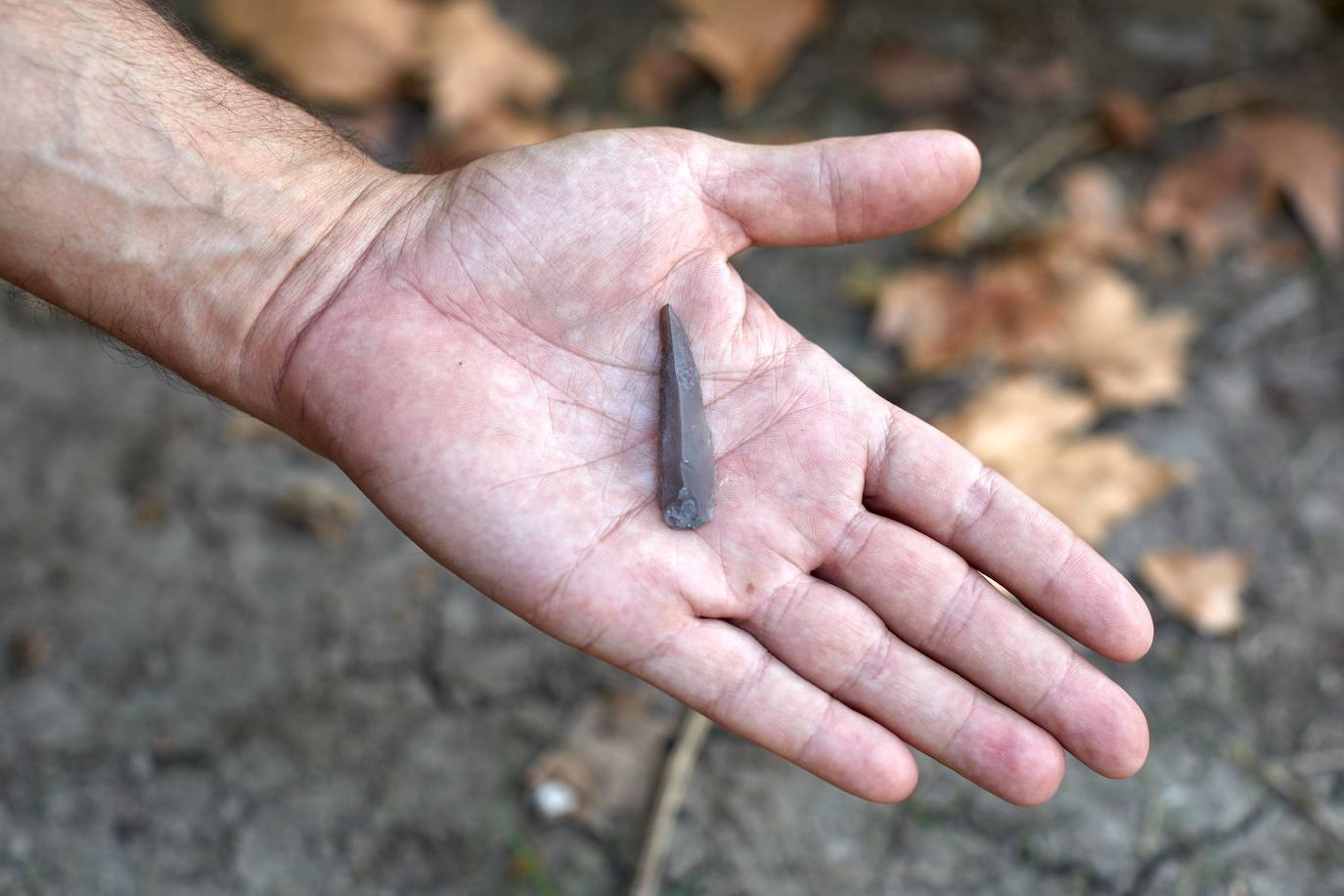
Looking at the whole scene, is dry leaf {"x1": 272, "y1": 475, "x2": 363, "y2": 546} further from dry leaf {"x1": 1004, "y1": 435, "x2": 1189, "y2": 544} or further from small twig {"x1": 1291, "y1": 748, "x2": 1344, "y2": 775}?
small twig {"x1": 1291, "y1": 748, "x2": 1344, "y2": 775}

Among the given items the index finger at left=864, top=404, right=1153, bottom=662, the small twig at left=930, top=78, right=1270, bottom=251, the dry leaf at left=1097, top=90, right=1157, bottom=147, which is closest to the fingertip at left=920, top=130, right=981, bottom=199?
the index finger at left=864, top=404, right=1153, bottom=662

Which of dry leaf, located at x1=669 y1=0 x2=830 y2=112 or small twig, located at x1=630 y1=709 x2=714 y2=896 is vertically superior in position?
dry leaf, located at x1=669 y1=0 x2=830 y2=112

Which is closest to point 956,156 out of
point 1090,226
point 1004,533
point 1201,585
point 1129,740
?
point 1004,533

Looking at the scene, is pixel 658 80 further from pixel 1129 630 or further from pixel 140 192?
pixel 1129 630

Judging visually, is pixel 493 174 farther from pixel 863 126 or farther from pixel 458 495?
pixel 863 126

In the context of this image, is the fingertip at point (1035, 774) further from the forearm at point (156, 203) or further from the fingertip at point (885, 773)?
the forearm at point (156, 203)

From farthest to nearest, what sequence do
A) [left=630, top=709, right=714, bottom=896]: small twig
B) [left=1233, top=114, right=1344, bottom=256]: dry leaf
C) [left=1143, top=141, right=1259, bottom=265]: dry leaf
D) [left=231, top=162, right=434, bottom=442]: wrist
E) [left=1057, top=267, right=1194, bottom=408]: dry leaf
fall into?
1. [left=1143, top=141, right=1259, bottom=265]: dry leaf
2. [left=1233, top=114, right=1344, bottom=256]: dry leaf
3. [left=1057, top=267, right=1194, bottom=408]: dry leaf
4. [left=630, top=709, right=714, bottom=896]: small twig
5. [left=231, top=162, right=434, bottom=442]: wrist

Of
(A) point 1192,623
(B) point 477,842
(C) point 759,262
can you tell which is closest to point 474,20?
(C) point 759,262
